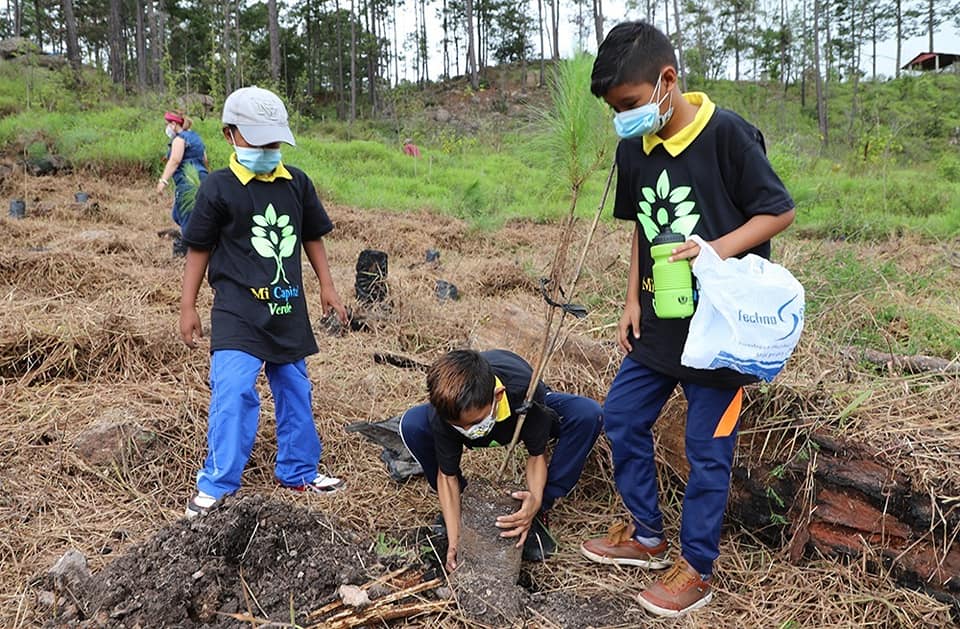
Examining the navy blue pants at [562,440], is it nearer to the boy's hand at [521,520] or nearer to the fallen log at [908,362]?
the boy's hand at [521,520]

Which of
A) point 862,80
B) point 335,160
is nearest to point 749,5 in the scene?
point 862,80

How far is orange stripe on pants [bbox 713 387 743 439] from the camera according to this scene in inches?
71.7

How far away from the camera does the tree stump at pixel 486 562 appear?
6.06 feet

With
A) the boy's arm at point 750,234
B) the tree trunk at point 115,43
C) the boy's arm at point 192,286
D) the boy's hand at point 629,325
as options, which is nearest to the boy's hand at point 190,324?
the boy's arm at point 192,286

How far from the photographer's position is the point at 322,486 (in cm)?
258

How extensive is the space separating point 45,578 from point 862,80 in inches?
1565

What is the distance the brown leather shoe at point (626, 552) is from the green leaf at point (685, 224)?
3.23 feet

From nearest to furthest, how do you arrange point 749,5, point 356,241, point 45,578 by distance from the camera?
point 45,578
point 356,241
point 749,5

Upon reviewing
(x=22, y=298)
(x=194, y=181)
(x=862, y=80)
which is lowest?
(x=22, y=298)

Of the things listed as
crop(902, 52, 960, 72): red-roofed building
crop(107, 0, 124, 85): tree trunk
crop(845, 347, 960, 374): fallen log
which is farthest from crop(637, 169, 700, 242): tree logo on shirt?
crop(902, 52, 960, 72): red-roofed building

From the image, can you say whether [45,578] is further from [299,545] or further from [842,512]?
[842,512]

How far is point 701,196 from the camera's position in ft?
5.92

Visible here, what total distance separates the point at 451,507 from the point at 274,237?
1204 mm

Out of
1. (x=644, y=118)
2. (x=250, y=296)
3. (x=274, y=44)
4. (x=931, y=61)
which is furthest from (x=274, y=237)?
(x=931, y=61)
